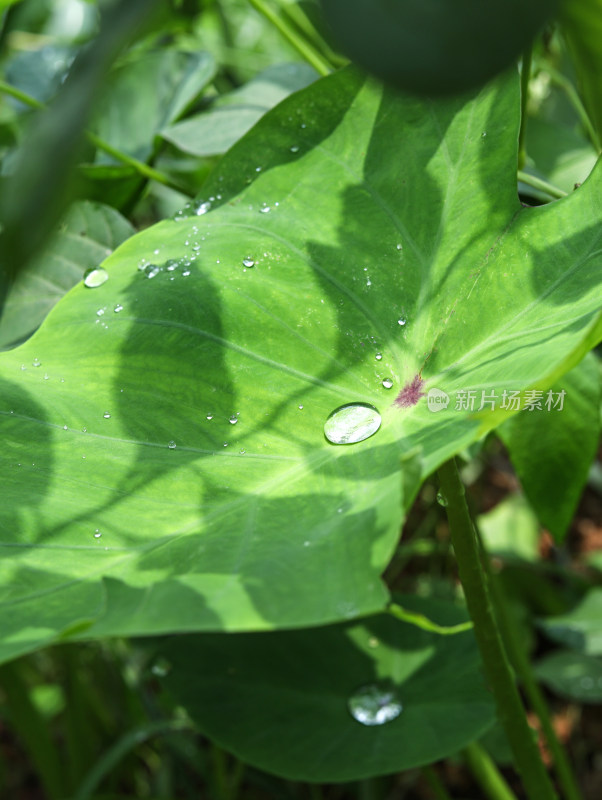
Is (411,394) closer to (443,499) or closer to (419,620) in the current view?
(443,499)

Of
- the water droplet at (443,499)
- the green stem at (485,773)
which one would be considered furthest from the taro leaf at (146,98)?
the green stem at (485,773)

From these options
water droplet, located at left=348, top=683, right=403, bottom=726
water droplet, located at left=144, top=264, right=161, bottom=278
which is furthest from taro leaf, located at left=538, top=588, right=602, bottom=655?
water droplet, located at left=144, top=264, right=161, bottom=278

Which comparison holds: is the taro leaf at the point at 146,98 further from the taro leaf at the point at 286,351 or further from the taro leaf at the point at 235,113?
the taro leaf at the point at 286,351

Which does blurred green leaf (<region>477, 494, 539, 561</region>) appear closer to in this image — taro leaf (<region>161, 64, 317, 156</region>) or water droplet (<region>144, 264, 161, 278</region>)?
taro leaf (<region>161, 64, 317, 156</region>)

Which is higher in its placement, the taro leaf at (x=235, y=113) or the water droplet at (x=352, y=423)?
the taro leaf at (x=235, y=113)

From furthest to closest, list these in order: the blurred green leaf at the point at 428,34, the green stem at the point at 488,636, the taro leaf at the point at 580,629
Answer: the taro leaf at the point at 580,629 → the green stem at the point at 488,636 → the blurred green leaf at the point at 428,34

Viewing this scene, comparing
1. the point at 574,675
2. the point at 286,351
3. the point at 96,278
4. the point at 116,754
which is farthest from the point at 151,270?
the point at 574,675
